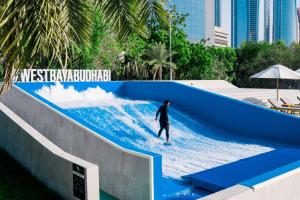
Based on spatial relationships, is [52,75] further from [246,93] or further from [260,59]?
[260,59]

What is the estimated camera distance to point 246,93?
23969mm

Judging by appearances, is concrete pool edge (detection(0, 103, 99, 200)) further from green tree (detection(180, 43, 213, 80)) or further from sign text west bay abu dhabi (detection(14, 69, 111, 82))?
green tree (detection(180, 43, 213, 80))

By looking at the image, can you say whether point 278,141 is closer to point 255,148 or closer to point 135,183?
point 255,148

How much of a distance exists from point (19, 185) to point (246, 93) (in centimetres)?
1904

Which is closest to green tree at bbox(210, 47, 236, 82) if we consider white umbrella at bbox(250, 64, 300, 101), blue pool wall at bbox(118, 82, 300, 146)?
white umbrella at bbox(250, 64, 300, 101)

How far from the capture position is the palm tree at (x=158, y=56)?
1487 inches

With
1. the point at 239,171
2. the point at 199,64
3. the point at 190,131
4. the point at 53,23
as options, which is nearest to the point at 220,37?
the point at 199,64

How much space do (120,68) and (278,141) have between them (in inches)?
970

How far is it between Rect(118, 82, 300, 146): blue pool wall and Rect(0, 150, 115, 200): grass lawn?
25.1 feet

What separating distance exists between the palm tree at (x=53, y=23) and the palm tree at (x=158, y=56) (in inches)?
1261

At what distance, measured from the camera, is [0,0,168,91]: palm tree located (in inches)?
149

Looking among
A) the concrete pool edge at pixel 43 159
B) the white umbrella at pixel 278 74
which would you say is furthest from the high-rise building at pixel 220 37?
the concrete pool edge at pixel 43 159

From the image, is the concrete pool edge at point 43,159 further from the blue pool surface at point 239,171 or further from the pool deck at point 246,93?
the pool deck at point 246,93

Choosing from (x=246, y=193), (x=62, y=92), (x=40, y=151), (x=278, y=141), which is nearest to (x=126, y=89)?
(x=62, y=92)
